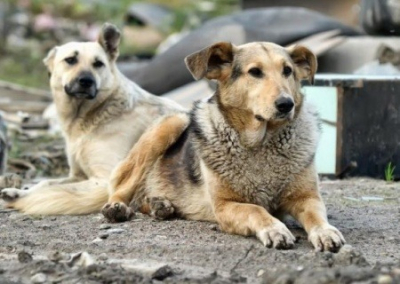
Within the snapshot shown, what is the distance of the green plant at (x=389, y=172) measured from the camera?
8453mm

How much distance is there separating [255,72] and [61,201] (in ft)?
5.54

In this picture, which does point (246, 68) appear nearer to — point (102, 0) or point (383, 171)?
point (383, 171)

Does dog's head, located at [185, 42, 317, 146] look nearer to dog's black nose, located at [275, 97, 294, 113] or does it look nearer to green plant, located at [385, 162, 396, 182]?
dog's black nose, located at [275, 97, 294, 113]

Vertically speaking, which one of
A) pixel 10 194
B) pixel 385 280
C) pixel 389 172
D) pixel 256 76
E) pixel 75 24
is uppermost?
pixel 256 76

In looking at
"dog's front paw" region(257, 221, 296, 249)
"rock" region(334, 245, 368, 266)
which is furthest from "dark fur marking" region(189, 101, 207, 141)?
"rock" region(334, 245, 368, 266)

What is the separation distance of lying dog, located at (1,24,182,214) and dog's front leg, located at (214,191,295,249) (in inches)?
85.0

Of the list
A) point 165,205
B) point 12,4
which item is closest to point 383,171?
point 165,205

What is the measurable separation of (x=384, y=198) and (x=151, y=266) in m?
2.82

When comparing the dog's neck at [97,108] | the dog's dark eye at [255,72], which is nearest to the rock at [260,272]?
the dog's dark eye at [255,72]

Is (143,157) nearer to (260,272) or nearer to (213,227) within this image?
(213,227)

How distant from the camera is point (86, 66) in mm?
8570

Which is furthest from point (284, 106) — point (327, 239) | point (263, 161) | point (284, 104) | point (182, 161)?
point (182, 161)

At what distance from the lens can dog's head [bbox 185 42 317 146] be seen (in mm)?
5977

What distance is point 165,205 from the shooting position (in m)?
6.70
